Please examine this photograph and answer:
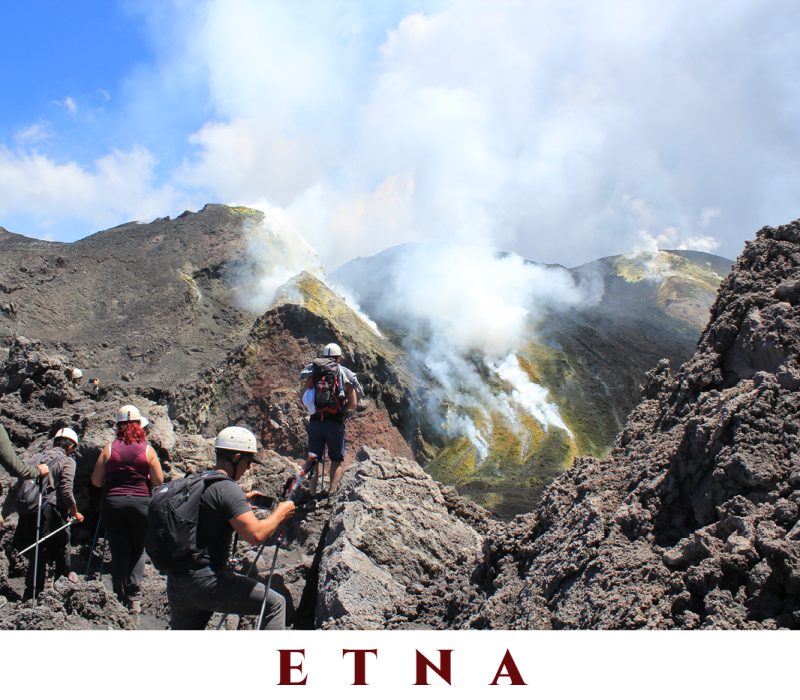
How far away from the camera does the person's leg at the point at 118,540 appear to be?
6375 millimetres

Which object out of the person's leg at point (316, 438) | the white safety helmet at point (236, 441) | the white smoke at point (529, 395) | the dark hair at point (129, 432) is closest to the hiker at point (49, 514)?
the dark hair at point (129, 432)

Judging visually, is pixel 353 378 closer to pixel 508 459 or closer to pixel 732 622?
pixel 732 622

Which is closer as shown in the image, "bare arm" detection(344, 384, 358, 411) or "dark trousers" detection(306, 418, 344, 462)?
"bare arm" detection(344, 384, 358, 411)

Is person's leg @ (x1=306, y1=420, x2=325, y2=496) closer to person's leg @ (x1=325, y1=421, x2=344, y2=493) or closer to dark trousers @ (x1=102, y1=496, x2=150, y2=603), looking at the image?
person's leg @ (x1=325, y1=421, x2=344, y2=493)

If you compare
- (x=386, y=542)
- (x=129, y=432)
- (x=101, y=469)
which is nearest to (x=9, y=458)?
(x=101, y=469)

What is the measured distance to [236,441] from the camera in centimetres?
421

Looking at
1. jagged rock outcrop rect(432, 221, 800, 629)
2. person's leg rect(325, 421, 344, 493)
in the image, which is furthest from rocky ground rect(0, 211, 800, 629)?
person's leg rect(325, 421, 344, 493)

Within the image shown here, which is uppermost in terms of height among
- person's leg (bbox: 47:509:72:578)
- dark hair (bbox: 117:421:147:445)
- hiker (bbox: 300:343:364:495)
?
hiker (bbox: 300:343:364:495)

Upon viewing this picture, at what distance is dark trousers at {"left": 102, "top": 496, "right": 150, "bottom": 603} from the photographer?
6.38 meters

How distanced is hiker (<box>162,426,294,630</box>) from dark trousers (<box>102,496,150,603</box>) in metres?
2.33

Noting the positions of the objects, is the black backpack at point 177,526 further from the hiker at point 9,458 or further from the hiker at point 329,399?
the hiker at point 329,399

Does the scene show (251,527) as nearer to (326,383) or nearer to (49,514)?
(49,514)

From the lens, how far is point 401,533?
278 inches

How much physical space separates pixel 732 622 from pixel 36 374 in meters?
10.5
